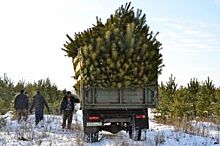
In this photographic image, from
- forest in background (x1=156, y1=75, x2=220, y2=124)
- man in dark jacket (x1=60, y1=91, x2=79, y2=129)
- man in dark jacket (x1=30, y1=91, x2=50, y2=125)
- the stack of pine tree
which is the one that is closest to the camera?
the stack of pine tree

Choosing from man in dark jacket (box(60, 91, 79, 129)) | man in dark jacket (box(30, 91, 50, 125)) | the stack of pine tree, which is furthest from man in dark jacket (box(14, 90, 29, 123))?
the stack of pine tree

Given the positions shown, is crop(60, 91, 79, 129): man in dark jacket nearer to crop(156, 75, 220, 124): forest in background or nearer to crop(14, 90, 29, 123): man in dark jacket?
crop(14, 90, 29, 123): man in dark jacket

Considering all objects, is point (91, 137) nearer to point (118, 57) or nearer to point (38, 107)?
point (118, 57)

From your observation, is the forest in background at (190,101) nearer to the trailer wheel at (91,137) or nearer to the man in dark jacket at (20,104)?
the man in dark jacket at (20,104)

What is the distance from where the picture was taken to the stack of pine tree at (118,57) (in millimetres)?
13688

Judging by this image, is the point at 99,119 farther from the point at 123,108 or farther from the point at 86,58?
the point at 86,58

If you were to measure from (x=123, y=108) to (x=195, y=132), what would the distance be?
384 centimetres

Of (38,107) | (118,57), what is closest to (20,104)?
(38,107)

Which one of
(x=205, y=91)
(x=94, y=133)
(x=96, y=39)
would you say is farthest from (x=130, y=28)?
(x=205, y=91)

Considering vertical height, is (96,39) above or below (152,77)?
above

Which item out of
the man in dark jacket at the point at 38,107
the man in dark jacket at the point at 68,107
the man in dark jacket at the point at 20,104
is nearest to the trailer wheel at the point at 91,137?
the man in dark jacket at the point at 68,107

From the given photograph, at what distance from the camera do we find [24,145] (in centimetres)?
1252

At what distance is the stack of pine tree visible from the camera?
13688 millimetres

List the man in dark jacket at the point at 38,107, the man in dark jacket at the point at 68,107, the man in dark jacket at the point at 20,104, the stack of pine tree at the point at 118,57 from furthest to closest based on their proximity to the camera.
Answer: the man in dark jacket at the point at 20,104
the man in dark jacket at the point at 38,107
the man in dark jacket at the point at 68,107
the stack of pine tree at the point at 118,57
